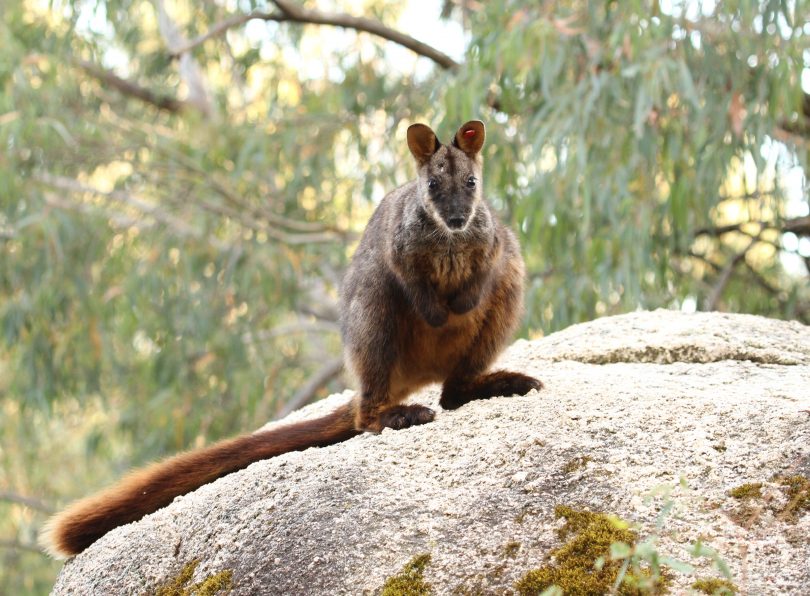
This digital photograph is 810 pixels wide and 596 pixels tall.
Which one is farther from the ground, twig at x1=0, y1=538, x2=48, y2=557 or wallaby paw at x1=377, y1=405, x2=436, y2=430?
wallaby paw at x1=377, y1=405, x2=436, y2=430

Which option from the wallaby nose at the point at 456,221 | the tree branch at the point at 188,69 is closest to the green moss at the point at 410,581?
the wallaby nose at the point at 456,221

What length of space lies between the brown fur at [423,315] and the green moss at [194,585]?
0.69 meters

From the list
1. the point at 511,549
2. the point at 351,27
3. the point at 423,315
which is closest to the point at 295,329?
the point at 351,27

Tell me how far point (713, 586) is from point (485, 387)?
62.5 inches

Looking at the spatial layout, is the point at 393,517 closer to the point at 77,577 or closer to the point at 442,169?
the point at 77,577

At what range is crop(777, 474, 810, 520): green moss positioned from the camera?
2.70 m

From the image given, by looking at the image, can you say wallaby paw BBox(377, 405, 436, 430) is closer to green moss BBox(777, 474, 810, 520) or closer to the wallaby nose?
the wallaby nose

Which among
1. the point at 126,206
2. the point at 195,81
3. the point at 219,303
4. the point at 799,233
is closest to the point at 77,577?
the point at 799,233

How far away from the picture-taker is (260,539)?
296cm

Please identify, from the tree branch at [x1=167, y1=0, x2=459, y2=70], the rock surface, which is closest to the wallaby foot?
the rock surface

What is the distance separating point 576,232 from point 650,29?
136cm

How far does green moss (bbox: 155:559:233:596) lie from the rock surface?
0.08ft

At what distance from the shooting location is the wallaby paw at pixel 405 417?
12.2 feet

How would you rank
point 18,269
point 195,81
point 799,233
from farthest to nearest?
point 195,81 < point 18,269 < point 799,233
